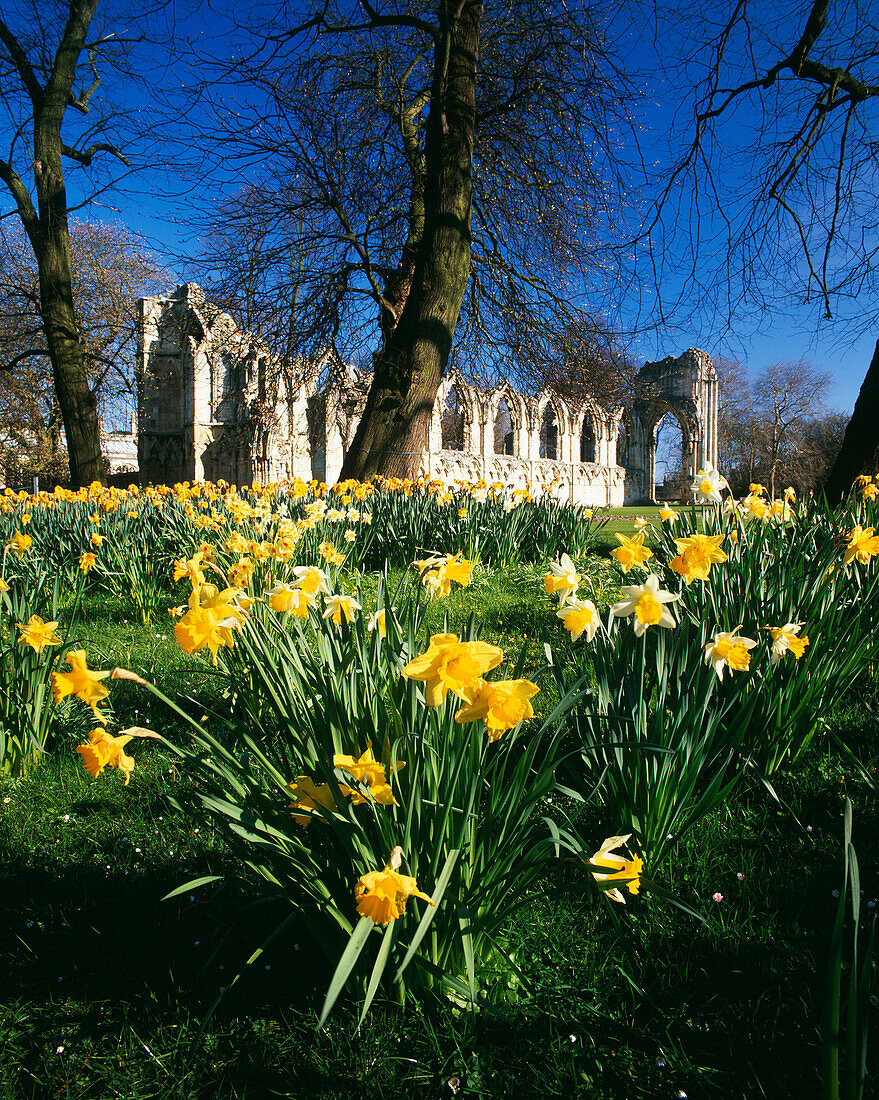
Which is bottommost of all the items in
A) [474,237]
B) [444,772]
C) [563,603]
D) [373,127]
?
[444,772]

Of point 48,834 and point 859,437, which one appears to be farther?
point 859,437

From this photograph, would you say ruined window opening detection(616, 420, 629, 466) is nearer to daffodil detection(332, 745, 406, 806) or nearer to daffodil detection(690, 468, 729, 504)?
daffodil detection(690, 468, 729, 504)

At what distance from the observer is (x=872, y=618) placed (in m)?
2.30

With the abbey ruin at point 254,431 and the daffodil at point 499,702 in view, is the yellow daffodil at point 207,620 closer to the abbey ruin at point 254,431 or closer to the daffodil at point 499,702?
the daffodil at point 499,702

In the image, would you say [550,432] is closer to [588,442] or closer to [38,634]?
[588,442]

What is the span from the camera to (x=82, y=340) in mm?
15562

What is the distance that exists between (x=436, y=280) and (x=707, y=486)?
6.17 metres

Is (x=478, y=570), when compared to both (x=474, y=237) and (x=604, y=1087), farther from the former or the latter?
(x=474, y=237)

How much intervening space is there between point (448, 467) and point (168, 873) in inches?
653

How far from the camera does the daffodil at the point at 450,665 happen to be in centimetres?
84

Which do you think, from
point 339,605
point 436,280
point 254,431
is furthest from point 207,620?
point 254,431

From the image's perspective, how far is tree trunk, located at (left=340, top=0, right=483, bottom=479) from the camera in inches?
295

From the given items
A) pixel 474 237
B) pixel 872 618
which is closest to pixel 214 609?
pixel 872 618

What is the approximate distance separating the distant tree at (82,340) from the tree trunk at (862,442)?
52.4 feet
